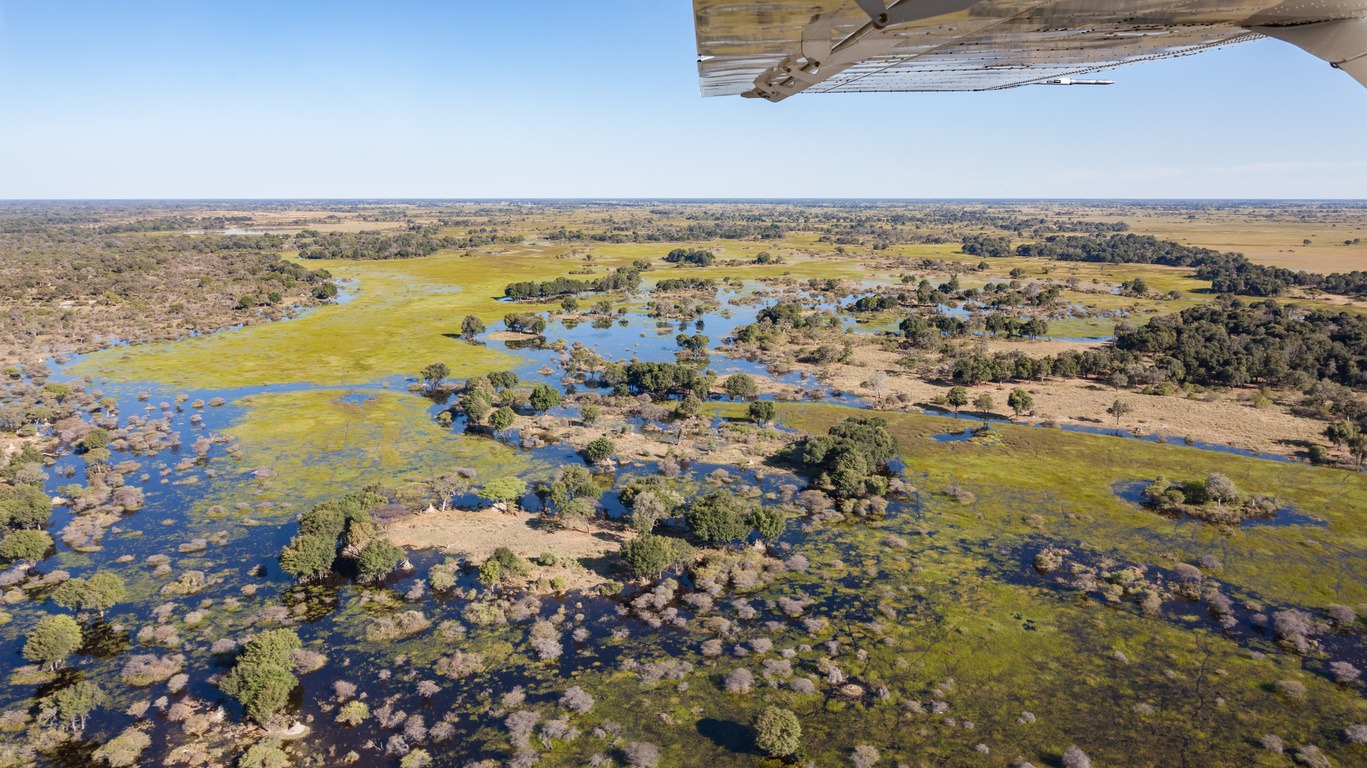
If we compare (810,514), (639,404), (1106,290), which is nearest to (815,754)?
(810,514)

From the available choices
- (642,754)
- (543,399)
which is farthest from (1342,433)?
(543,399)

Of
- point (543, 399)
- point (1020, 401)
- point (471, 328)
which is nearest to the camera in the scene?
point (543, 399)

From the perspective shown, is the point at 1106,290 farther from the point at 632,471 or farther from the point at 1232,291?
the point at 632,471

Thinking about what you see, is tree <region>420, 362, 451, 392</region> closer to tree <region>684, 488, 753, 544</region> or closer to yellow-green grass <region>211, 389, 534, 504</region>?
yellow-green grass <region>211, 389, 534, 504</region>

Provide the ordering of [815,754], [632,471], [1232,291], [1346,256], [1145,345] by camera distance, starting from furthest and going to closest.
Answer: [1346,256], [1232,291], [1145,345], [632,471], [815,754]

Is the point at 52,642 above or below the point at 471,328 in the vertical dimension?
below

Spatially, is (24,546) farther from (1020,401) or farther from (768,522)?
(1020,401)
